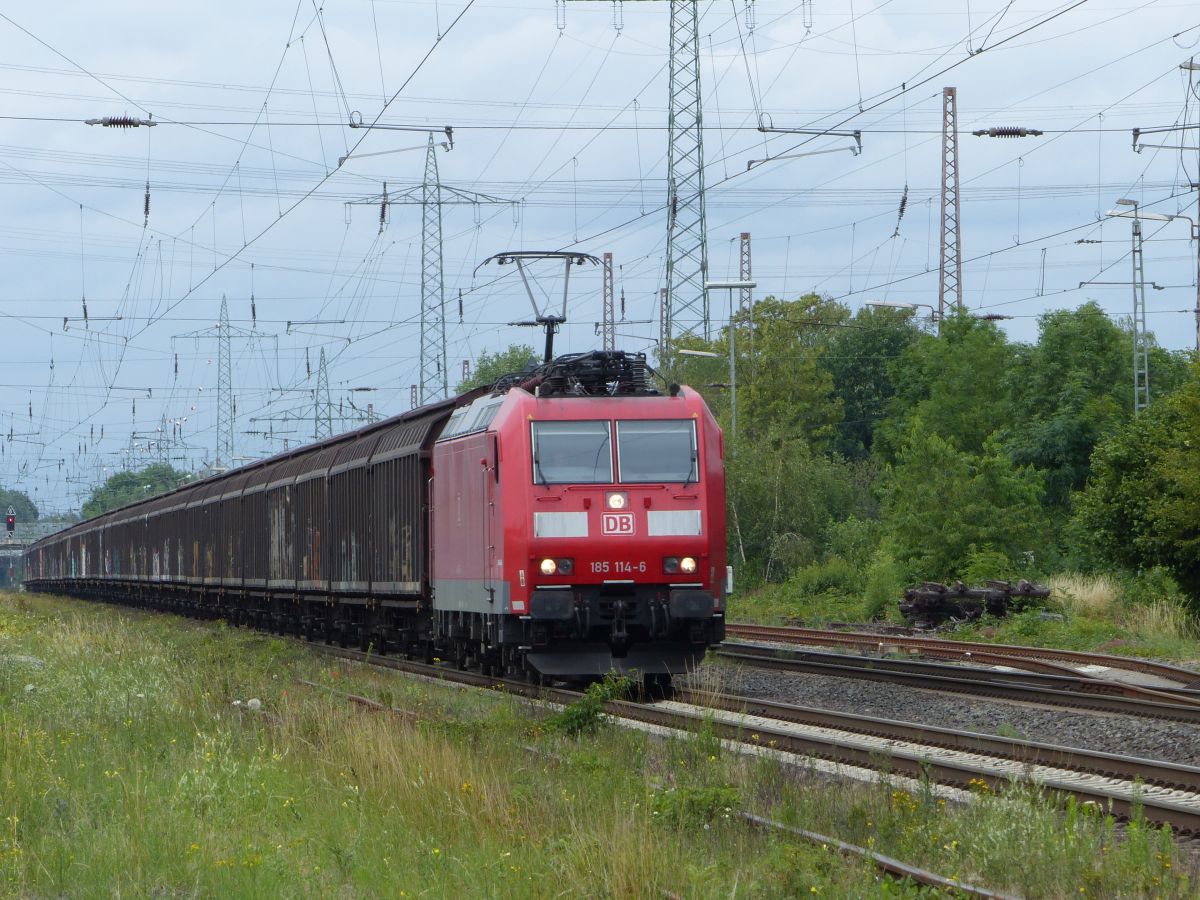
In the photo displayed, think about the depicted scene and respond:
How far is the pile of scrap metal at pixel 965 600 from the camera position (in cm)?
2703

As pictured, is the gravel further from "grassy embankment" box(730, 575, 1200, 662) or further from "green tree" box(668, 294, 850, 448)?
"green tree" box(668, 294, 850, 448)

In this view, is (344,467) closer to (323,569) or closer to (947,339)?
(323,569)

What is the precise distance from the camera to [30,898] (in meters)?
7.38

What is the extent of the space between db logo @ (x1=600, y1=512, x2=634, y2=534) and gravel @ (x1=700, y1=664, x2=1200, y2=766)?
8.40 feet

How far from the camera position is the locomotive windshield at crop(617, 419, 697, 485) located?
650 inches

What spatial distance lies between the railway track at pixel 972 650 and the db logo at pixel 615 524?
624 cm

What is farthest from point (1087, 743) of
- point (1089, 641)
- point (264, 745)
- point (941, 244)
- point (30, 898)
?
point (941, 244)

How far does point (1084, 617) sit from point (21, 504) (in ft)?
592

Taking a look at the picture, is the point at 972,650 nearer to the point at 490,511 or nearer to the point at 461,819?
the point at 490,511

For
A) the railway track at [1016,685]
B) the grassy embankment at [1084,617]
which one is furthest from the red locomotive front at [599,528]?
the grassy embankment at [1084,617]

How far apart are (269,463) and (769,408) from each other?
37804 millimetres

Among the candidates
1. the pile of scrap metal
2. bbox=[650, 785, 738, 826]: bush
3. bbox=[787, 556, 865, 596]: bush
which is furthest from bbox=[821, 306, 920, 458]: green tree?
bbox=[650, 785, 738, 826]: bush

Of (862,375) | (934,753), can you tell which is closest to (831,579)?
(934,753)

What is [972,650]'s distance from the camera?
2189cm
